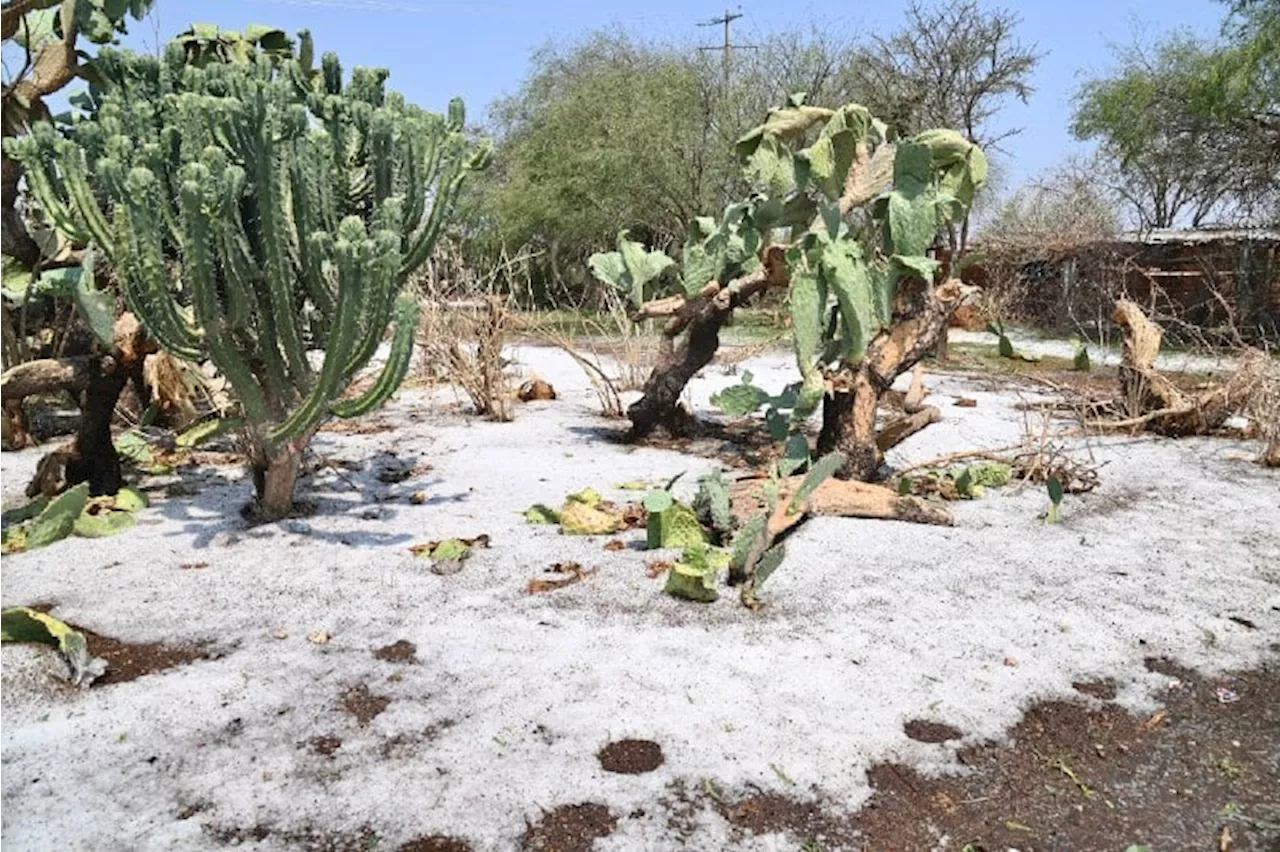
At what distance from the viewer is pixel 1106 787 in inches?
79.2

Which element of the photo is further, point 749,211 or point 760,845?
point 749,211

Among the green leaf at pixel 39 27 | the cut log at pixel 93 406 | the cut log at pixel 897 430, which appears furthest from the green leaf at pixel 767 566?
the green leaf at pixel 39 27

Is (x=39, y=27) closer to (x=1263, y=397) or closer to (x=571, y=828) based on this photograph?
(x=571, y=828)

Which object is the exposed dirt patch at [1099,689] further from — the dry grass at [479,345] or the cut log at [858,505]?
the dry grass at [479,345]

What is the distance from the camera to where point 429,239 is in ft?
12.5

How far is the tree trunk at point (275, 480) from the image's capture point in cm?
355

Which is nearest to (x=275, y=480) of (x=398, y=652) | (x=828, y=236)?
(x=398, y=652)

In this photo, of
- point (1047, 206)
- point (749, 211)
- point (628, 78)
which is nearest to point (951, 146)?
point (749, 211)

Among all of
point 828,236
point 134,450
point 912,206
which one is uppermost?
point 912,206

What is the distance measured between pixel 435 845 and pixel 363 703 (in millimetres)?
570

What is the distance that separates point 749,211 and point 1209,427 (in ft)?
8.49

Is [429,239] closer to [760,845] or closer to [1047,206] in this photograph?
[760,845]

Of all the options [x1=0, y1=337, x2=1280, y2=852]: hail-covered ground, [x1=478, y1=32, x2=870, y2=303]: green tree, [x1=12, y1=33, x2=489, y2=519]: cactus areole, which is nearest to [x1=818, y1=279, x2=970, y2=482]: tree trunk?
[x1=0, y1=337, x2=1280, y2=852]: hail-covered ground

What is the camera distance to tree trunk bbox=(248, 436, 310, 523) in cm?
355
